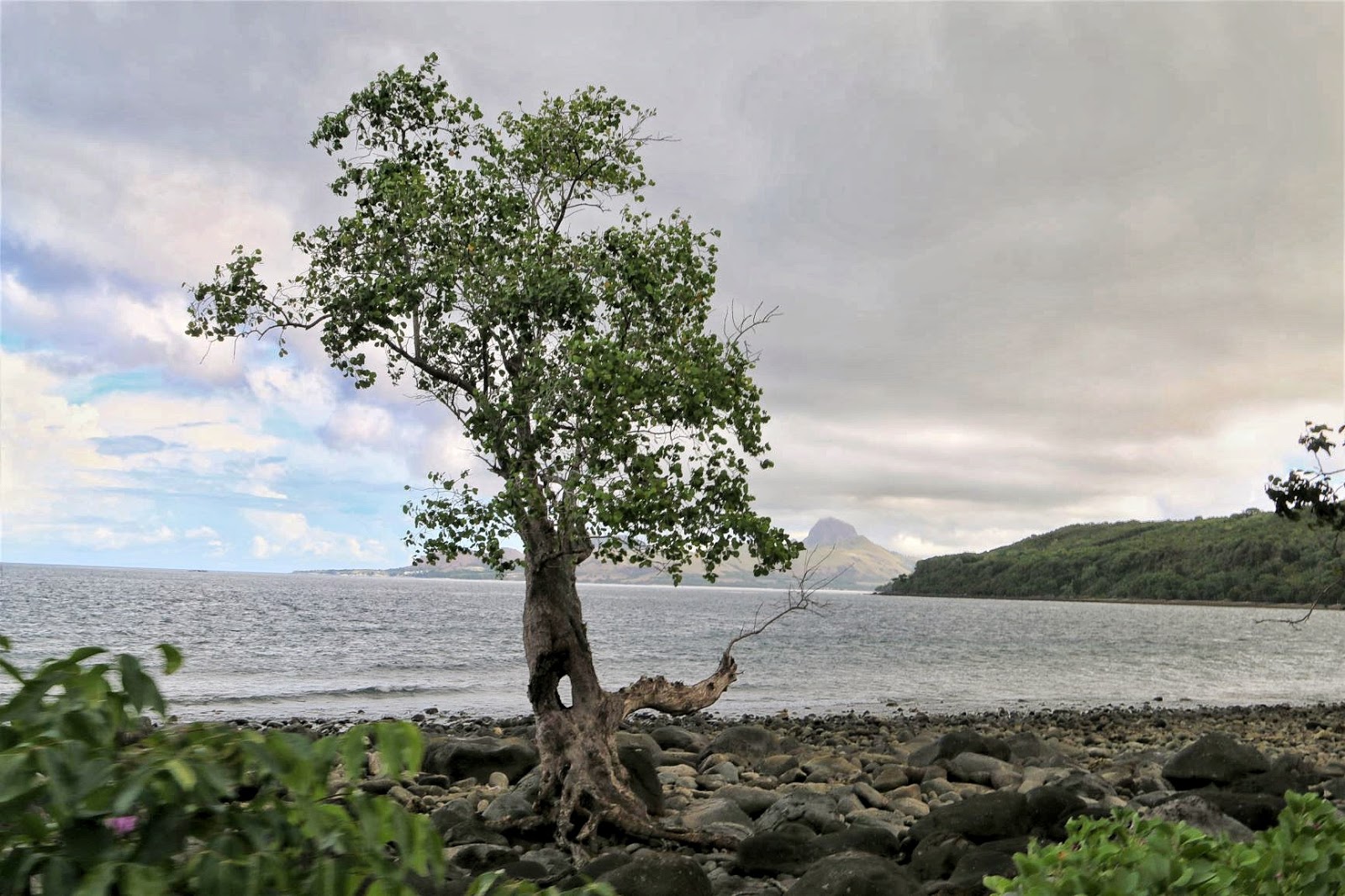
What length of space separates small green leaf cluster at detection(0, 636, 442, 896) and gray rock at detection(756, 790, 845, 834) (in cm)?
1266

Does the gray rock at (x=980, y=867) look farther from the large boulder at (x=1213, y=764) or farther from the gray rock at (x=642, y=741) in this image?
the gray rock at (x=642, y=741)

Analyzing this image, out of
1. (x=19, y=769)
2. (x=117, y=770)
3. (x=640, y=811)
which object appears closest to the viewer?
(x=19, y=769)

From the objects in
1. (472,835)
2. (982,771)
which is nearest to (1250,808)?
(982,771)

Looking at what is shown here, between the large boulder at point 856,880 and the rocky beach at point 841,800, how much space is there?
18 millimetres

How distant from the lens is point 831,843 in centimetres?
1252

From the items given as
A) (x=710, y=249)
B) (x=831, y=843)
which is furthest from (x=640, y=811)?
(x=710, y=249)

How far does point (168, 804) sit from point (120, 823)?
9 cm

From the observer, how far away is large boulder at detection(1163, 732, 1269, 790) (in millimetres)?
16266

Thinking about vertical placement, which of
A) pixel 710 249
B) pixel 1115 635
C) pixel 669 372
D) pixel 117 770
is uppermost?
pixel 710 249

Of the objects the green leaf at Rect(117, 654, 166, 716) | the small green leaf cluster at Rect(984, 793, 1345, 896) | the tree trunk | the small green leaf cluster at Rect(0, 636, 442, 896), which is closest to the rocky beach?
the tree trunk

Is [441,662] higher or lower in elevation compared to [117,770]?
lower

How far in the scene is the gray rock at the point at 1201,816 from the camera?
10.1m

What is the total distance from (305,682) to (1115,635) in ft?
299

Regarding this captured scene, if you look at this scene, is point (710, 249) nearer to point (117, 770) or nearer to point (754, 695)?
point (117, 770)
